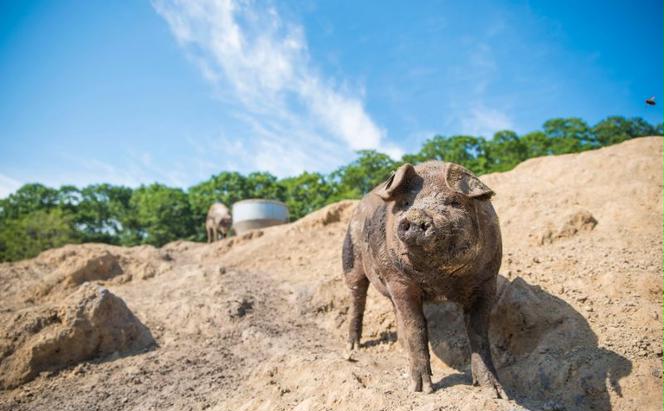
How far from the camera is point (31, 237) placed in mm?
26000

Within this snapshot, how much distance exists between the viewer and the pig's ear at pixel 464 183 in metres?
4.11

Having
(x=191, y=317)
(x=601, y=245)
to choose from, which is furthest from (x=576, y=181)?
(x=191, y=317)

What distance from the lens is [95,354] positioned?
689 cm

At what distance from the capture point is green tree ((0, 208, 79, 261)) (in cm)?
2415

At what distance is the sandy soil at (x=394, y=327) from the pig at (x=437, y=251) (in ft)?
1.68

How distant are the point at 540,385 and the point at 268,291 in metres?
6.83

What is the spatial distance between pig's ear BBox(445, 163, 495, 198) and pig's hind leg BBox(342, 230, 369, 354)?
242 cm

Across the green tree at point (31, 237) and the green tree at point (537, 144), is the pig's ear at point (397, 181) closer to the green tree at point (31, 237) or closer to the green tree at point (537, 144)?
the green tree at point (31, 237)

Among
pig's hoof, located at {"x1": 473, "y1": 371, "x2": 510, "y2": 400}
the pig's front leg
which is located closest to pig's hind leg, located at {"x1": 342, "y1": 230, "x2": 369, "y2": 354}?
the pig's front leg

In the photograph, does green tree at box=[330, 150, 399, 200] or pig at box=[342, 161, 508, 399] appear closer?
pig at box=[342, 161, 508, 399]

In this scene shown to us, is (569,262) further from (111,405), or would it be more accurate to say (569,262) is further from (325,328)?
(111,405)

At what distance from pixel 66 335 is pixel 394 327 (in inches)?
207

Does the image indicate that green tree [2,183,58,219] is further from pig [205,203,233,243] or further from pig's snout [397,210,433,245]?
pig's snout [397,210,433,245]

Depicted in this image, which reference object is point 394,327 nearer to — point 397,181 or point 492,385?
point 492,385
